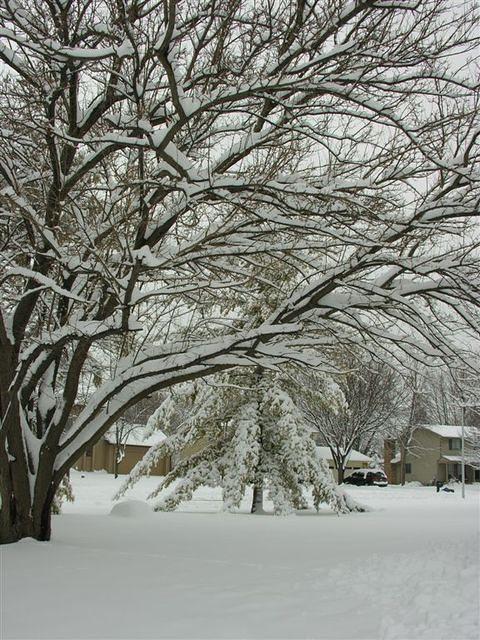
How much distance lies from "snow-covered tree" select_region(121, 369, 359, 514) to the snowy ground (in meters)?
6.83

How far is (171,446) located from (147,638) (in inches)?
525

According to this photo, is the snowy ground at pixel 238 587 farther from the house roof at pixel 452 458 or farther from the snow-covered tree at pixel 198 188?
the house roof at pixel 452 458

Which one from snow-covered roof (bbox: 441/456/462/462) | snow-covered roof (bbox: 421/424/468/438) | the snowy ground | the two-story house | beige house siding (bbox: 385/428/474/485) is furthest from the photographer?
beige house siding (bbox: 385/428/474/485)

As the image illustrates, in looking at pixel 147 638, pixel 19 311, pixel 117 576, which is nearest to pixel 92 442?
pixel 19 311

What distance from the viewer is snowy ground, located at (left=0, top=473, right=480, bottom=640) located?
4.95 metres

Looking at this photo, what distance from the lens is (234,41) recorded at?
7762 millimetres

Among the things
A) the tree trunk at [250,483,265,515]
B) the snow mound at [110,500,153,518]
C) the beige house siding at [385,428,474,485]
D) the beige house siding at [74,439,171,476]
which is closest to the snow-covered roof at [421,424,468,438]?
the beige house siding at [385,428,474,485]

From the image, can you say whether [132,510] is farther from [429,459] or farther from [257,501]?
[429,459]

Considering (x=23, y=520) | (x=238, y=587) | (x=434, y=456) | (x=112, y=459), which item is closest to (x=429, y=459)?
(x=434, y=456)

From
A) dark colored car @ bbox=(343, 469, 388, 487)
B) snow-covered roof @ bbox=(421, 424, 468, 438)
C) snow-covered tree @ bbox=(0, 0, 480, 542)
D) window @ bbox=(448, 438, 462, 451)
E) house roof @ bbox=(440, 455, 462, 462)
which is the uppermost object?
snow-covered tree @ bbox=(0, 0, 480, 542)

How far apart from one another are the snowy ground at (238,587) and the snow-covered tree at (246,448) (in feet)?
22.4

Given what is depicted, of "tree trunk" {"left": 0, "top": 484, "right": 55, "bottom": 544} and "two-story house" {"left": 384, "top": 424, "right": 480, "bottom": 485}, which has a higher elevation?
"tree trunk" {"left": 0, "top": 484, "right": 55, "bottom": 544}

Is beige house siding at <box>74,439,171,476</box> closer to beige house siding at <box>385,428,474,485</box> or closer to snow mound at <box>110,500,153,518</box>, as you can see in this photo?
beige house siding at <box>385,428,474,485</box>

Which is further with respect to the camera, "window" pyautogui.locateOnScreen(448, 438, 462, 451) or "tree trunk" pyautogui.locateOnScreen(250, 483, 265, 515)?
"window" pyautogui.locateOnScreen(448, 438, 462, 451)
